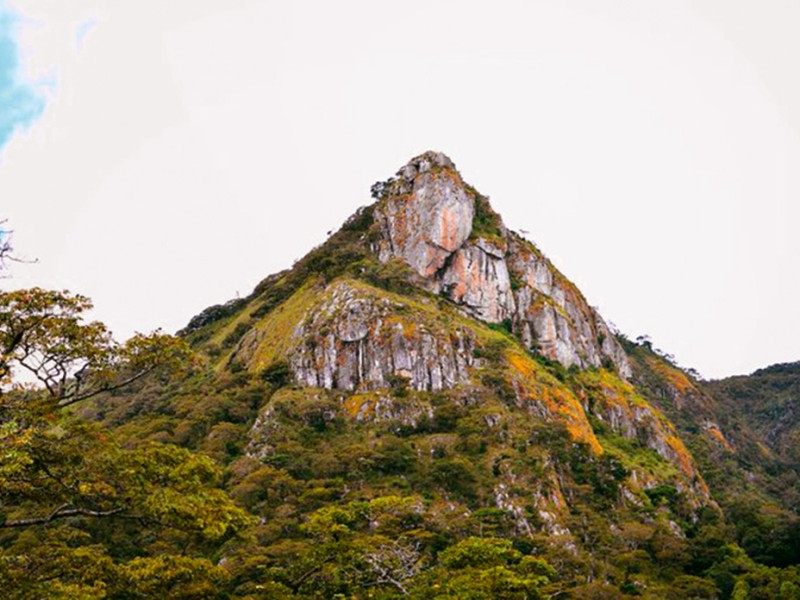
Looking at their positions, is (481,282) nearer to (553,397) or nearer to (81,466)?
(553,397)

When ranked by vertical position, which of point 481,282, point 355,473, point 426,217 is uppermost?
point 426,217

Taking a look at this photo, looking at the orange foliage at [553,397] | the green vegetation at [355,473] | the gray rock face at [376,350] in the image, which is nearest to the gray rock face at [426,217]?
the green vegetation at [355,473]

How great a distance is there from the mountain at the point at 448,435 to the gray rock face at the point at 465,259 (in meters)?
0.33

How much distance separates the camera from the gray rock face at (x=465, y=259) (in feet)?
294

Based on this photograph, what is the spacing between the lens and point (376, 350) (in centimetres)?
6981

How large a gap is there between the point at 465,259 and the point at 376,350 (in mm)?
27404

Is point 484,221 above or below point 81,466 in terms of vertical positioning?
above

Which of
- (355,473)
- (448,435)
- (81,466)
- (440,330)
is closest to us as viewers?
(81,466)

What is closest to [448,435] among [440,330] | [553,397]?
[440,330]

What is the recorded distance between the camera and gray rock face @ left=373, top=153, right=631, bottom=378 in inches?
3529

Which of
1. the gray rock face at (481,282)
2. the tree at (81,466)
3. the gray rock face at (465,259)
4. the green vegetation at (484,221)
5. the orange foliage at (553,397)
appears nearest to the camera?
the tree at (81,466)

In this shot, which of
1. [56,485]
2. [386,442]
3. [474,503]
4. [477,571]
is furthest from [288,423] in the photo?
[56,485]


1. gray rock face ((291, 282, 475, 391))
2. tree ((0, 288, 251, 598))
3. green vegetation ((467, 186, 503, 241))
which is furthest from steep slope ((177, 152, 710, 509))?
tree ((0, 288, 251, 598))

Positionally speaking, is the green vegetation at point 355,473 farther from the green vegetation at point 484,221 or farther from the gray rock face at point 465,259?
the gray rock face at point 465,259
